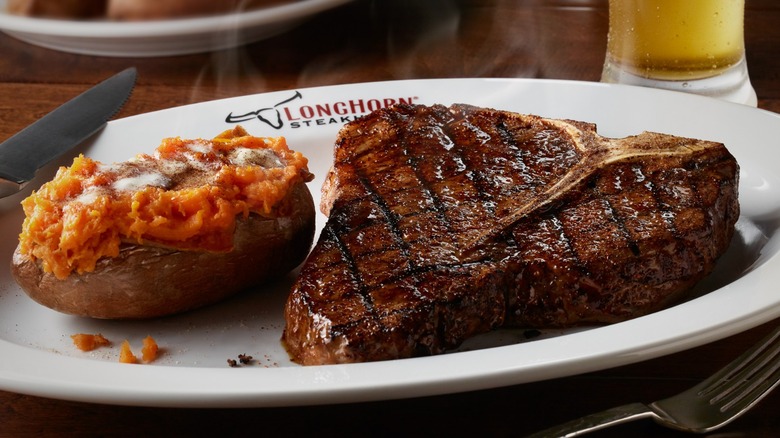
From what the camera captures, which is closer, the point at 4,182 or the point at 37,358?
the point at 37,358

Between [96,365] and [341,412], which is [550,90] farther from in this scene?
[96,365]

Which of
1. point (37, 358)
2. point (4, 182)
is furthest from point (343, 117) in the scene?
point (37, 358)

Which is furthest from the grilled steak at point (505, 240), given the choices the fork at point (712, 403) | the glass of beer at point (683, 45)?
the glass of beer at point (683, 45)

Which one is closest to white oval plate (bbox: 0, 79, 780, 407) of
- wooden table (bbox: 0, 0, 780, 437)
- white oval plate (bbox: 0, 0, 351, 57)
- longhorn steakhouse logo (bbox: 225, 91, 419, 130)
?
longhorn steakhouse logo (bbox: 225, 91, 419, 130)

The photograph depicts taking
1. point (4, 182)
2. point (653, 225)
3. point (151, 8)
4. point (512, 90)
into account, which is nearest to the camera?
point (653, 225)

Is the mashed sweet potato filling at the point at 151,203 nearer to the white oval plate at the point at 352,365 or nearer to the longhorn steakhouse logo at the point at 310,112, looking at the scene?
the white oval plate at the point at 352,365

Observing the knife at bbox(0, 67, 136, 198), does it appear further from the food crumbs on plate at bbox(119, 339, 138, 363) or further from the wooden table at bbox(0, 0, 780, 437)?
the food crumbs on plate at bbox(119, 339, 138, 363)
